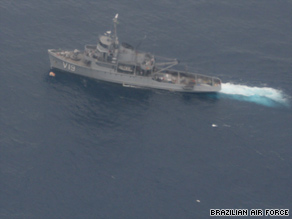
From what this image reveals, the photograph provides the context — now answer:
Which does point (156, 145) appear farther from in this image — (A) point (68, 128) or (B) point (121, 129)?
(A) point (68, 128)

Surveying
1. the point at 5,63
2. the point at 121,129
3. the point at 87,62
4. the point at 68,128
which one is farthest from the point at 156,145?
the point at 5,63

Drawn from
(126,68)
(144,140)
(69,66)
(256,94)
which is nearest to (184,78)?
(126,68)

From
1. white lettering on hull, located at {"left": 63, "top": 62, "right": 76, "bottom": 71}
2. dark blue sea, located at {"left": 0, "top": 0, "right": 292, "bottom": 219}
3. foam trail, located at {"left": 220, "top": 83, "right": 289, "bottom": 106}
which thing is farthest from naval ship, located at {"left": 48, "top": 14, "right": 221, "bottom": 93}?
foam trail, located at {"left": 220, "top": 83, "right": 289, "bottom": 106}

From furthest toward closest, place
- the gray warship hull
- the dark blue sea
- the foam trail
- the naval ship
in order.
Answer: the gray warship hull
the naval ship
the foam trail
the dark blue sea

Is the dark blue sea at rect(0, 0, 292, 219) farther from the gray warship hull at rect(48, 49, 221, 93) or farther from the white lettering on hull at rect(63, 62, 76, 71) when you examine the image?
the white lettering on hull at rect(63, 62, 76, 71)

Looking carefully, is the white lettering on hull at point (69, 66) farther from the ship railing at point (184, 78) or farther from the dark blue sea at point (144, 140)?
the ship railing at point (184, 78)

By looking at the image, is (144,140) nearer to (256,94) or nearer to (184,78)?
(184,78)
